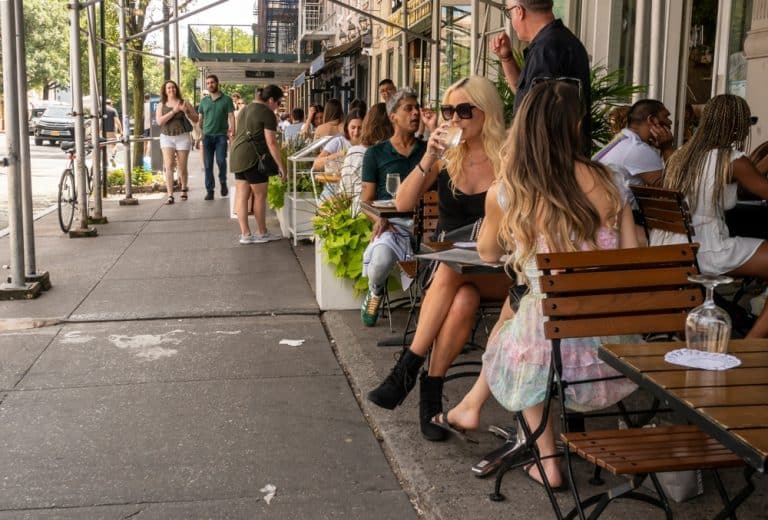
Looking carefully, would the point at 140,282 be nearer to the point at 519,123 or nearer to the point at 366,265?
the point at 366,265

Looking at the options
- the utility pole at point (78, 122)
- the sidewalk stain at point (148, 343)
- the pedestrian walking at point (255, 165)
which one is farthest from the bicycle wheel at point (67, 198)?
the sidewalk stain at point (148, 343)

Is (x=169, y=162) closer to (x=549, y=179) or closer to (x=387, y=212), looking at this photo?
(x=387, y=212)

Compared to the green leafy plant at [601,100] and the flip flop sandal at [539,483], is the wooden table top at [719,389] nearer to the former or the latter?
the flip flop sandal at [539,483]

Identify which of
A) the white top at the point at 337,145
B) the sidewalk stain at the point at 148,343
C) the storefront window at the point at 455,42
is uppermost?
the storefront window at the point at 455,42

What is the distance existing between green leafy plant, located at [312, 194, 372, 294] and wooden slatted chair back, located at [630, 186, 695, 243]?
8.06 feet

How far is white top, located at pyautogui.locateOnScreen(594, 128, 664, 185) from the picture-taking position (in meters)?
6.31

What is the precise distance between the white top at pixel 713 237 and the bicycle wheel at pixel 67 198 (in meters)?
8.33

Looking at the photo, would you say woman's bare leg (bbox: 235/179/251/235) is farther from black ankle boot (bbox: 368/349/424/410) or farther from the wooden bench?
the wooden bench

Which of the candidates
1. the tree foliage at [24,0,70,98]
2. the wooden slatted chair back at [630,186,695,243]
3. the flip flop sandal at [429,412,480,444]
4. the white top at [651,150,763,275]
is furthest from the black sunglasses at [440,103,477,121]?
the tree foliage at [24,0,70,98]

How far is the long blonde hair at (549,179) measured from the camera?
366 cm

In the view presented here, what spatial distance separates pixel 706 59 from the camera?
28.6 feet

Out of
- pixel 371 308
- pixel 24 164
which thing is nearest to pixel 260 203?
pixel 24 164

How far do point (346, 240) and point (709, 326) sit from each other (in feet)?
15.8

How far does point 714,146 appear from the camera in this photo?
5.43m
